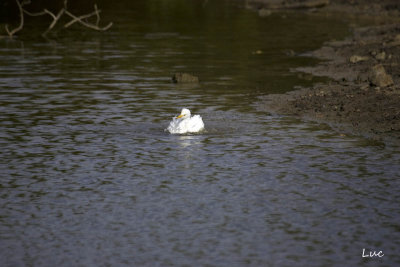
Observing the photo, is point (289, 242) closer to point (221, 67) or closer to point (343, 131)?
point (343, 131)

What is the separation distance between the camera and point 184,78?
26.7 m

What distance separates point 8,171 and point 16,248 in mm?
4402

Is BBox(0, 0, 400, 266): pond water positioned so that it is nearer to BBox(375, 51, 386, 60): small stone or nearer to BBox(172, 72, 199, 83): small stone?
BBox(172, 72, 199, 83): small stone

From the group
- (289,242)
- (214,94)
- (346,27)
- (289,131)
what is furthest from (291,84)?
(346,27)

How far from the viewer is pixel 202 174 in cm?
1448

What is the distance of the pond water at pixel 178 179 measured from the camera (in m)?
10.7

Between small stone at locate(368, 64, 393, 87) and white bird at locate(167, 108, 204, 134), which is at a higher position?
small stone at locate(368, 64, 393, 87)

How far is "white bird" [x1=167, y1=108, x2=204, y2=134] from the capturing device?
17509mm

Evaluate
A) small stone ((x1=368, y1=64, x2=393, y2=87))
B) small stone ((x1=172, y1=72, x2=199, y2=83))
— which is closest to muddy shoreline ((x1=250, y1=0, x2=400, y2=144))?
small stone ((x1=368, y1=64, x2=393, y2=87))

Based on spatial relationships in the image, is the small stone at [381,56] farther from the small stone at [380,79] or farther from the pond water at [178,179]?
the small stone at [380,79]

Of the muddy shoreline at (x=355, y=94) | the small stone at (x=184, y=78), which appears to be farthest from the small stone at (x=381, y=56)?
the small stone at (x=184, y=78)

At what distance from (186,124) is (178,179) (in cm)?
351

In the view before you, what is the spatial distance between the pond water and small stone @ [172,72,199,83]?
0.53 metres

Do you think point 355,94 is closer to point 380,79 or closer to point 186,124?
point 380,79
